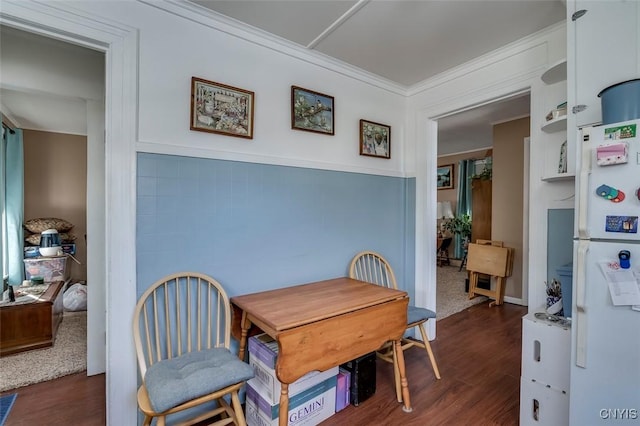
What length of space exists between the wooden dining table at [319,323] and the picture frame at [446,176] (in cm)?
508

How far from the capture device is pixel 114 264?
1.48m

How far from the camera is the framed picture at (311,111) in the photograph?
6.81ft

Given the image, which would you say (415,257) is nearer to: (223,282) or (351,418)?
(351,418)

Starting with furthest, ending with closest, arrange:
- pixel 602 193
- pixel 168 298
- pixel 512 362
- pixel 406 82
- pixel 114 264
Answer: pixel 406 82
pixel 512 362
pixel 168 298
pixel 114 264
pixel 602 193

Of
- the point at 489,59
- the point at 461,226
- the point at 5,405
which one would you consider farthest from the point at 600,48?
the point at 461,226

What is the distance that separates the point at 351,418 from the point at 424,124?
2364 mm

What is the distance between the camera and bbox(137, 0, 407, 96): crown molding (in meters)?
1.64

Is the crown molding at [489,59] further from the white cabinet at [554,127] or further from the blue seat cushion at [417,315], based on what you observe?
the blue seat cushion at [417,315]

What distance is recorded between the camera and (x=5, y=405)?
178cm

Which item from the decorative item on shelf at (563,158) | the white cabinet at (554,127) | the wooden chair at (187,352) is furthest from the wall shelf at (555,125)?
the wooden chair at (187,352)

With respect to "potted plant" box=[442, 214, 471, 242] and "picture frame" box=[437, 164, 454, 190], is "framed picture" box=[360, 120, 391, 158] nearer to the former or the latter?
"potted plant" box=[442, 214, 471, 242]

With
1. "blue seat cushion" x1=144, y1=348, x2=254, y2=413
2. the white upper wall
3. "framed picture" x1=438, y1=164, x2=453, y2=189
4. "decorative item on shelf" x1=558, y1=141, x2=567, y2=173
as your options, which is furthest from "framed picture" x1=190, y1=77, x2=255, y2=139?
"framed picture" x1=438, y1=164, x2=453, y2=189

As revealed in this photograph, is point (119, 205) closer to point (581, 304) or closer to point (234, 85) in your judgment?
point (234, 85)

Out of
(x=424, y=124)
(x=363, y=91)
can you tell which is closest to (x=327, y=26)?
(x=363, y=91)
